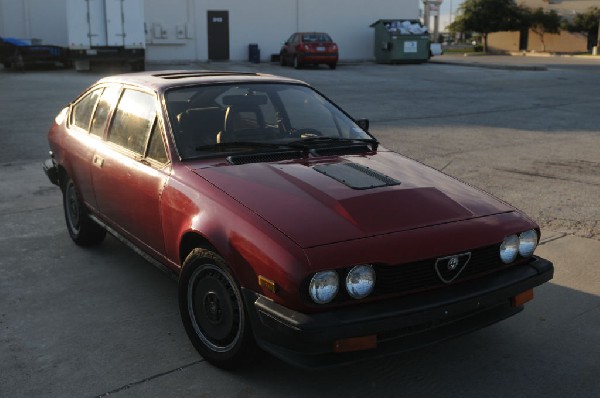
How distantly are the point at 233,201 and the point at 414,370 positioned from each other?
1342 millimetres

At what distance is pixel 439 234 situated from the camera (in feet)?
10.5

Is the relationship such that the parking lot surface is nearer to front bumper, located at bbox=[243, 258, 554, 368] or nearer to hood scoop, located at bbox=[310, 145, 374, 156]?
front bumper, located at bbox=[243, 258, 554, 368]

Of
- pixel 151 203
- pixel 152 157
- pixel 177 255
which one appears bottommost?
pixel 177 255

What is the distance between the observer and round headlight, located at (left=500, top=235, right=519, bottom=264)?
3.44m

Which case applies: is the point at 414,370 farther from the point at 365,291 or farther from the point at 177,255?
the point at 177,255

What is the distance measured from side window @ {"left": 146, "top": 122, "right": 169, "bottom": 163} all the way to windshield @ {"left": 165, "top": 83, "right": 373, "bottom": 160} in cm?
11

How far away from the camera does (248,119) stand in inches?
174

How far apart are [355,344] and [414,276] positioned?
467 millimetres

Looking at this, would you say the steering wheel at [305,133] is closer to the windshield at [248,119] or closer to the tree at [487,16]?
the windshield at [248,119]

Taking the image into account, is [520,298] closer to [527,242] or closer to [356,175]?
[527,242]

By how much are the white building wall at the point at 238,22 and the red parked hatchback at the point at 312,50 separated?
4670mm

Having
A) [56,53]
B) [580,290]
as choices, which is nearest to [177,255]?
[580,290]

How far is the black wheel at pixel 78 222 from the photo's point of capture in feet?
17.5

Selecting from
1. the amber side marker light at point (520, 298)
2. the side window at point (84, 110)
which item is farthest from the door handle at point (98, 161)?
the amber side marker light at point (520, 298)
